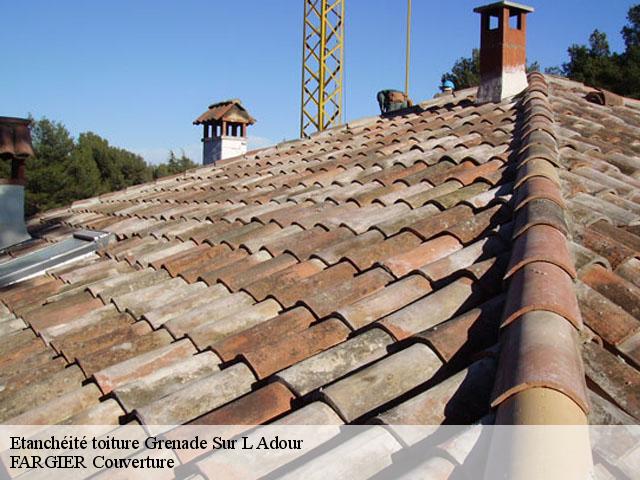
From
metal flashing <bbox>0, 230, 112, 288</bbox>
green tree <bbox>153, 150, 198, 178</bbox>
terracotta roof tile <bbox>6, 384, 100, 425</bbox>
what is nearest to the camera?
terracotta roof tile <bbox>6, 384, 100, 425</bbox>

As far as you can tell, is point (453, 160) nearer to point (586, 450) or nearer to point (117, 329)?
point (117, 329)

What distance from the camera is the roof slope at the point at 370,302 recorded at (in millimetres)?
1827

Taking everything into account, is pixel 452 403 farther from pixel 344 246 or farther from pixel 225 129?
pixel 225 129

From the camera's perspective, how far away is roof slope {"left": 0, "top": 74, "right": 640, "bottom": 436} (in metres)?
1.83

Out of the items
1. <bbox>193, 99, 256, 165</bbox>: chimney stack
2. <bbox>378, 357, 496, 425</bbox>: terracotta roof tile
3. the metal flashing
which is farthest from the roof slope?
<bbox>193, 99, 256, 165</bbox>: chimney stack

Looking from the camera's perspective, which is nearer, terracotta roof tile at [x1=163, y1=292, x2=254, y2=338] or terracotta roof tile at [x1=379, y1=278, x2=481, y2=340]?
terracotta roof tile at [x1=379, y1=278, x2=481, y2=340]

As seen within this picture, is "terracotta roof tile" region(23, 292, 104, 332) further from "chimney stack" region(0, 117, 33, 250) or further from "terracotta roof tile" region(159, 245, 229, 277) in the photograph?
"chimney stack" region(0, 117, 33, 250)

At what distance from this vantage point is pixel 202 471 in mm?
1591

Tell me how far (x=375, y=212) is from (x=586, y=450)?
2.57 metres

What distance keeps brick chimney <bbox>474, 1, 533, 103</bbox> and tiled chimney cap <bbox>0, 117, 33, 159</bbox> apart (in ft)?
19.4

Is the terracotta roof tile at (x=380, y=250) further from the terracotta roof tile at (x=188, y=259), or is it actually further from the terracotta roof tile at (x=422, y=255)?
the terracotta roof tile at (x=188, y=259)

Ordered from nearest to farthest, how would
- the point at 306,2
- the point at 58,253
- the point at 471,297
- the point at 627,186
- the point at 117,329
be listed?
the point at 471,297 → the point at 117,329 → the point at 627,186 → the point at 58,253 → the point at 306,2

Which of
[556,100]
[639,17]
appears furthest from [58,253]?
[639,17]

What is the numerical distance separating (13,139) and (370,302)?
6.57 m
